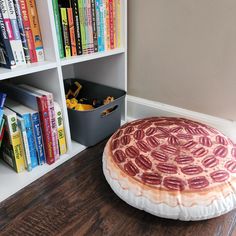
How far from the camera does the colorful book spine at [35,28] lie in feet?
2.14

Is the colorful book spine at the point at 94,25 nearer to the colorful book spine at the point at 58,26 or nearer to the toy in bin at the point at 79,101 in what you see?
the colorful book spine at the point at 58,26

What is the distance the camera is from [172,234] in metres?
0.56

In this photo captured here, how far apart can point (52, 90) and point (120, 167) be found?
378 millimetres

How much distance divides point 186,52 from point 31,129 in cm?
69

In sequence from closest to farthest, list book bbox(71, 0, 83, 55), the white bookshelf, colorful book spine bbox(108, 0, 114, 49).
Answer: the white bookshelf < book bbox(71, 0, 83, 55) < colorful book spine bbox(108, 0, 114, 49)

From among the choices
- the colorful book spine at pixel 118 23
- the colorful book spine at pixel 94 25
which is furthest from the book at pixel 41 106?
the colorful book spine at pixel 118 23

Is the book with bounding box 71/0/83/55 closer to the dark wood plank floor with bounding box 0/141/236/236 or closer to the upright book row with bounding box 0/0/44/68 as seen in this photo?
the upright book row with bounding box 0/0/44/68

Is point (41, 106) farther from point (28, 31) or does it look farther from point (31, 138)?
point (28, 31)

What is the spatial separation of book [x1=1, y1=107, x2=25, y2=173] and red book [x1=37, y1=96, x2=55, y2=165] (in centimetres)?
8

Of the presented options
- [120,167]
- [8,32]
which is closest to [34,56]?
[8,32]

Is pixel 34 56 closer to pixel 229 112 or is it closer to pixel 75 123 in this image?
pixel 75 123

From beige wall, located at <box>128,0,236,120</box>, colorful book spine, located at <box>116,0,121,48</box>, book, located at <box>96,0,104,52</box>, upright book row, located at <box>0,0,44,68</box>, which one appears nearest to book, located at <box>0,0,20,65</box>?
upright book row, located at <box>0,0,44,68</box>

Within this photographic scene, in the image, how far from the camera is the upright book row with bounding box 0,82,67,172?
0.70 metres

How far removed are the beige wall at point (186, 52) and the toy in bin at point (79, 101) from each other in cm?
22
